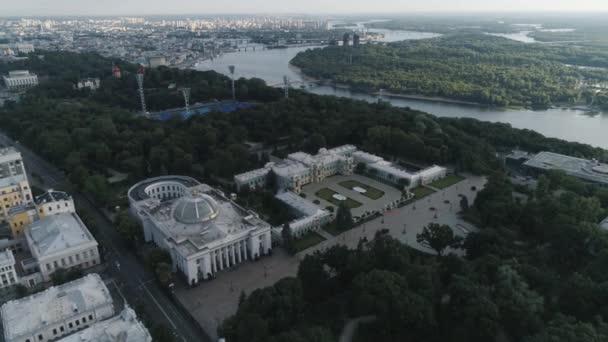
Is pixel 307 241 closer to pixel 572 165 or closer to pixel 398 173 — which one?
pixel 398 173

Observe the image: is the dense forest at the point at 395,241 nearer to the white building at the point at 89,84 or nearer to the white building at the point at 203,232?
the white building at the point at 203,232

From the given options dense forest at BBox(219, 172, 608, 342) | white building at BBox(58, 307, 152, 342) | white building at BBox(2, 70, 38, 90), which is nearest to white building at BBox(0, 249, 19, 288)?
white building at BBox(58, 307, 152, 342)

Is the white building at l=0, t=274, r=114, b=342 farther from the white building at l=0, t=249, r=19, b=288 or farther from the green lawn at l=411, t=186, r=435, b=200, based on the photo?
the green lawn at l=411, t=186, r=435, b=200

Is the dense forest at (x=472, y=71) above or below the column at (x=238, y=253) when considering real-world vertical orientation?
above

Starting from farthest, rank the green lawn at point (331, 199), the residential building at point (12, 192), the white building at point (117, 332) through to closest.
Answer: the green lawn at point (331, 199), the residential building at point (12, 192), the white building at point (117, 332)

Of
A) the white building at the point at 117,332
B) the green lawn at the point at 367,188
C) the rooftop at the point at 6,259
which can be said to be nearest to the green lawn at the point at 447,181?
the green lawn at the point at 367,188
